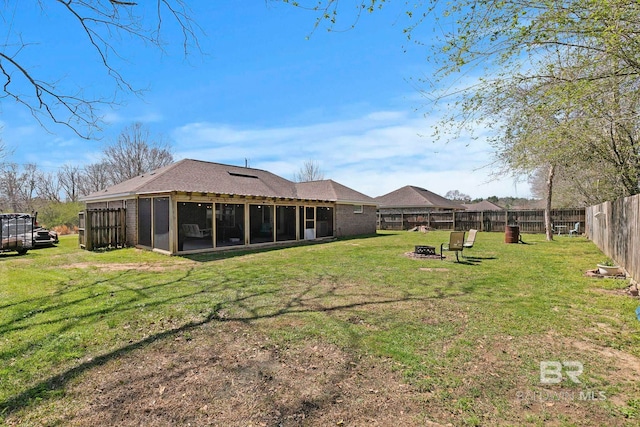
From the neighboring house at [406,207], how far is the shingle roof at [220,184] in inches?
227

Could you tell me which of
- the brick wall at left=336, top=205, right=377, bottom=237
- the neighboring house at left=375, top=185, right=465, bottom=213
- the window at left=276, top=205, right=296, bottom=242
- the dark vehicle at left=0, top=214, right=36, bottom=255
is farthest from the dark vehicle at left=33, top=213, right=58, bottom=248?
the neighboring house at left=375, top=185, right=465, bottom=213

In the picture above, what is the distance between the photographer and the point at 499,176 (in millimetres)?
12125

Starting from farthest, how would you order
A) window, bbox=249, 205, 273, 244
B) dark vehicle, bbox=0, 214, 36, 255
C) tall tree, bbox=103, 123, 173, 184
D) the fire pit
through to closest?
1. tall tree, bbox=103, 123, 173, 184
2. window, bbox=249, 205, 273, 244
3. dark vehicle, bbox=0, 214, 36, 255
4. the fire pit

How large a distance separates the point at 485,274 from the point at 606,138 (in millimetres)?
5825

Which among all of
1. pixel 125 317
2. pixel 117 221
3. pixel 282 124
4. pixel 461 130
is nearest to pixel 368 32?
pixel 461 130

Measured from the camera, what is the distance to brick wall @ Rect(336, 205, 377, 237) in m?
19.6

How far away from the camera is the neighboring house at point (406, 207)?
1053 inches

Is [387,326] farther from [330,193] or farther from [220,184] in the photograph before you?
[330,193]

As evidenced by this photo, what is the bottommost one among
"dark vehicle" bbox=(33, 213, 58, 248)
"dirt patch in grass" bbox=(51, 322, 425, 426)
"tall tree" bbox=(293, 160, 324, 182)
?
"dirt patch in grass" bbox=(51, 322, 425, 426)

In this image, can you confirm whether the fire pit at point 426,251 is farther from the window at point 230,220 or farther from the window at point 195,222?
the window at point 230,220

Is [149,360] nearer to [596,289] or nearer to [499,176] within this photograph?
[596,289]

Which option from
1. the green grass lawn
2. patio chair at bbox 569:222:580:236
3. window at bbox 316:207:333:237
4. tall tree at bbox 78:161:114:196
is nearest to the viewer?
the green grass lawn

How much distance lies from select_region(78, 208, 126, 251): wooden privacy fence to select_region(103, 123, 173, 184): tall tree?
875 inches

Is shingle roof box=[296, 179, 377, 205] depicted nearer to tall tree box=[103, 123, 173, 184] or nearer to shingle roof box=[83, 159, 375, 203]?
shingle roof box=[83, 159, 375, 203]
